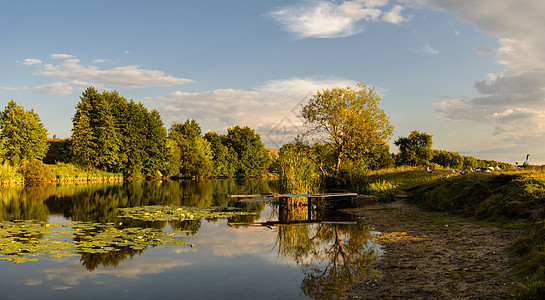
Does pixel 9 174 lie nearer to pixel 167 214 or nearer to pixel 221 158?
pixel 167 214

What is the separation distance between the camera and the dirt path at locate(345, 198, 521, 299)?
27.3ft

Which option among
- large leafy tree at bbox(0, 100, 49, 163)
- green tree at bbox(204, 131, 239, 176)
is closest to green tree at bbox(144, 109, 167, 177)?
large leafy tree at bbox(0, 100, 49, 163)

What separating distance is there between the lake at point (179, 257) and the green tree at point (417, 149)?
177 feet

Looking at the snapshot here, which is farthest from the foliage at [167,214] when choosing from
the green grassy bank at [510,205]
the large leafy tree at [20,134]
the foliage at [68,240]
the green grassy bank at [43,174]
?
the large leafy tree at [20,134]

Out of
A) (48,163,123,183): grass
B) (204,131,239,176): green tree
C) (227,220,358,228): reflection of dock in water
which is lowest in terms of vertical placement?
(227,220,358,228): reflection of dock in water

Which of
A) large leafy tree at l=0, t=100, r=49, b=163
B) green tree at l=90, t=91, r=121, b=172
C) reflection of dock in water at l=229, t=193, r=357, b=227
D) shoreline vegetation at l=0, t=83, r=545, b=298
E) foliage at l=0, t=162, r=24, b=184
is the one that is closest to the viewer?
shoreline vegetation at l=0, t=83, r=545, b=298

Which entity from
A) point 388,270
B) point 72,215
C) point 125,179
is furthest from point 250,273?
point 125,179

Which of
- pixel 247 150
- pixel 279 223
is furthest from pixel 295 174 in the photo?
pixel 247 150

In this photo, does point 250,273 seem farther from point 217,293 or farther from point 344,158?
point 344,158

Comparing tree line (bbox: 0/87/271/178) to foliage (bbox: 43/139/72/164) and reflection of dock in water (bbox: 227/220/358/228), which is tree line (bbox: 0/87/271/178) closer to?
foliage (bbox: 43/139/72/164)

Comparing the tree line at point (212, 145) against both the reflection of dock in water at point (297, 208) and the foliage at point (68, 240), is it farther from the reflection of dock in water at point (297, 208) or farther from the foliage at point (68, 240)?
the foliage at point (68, 240)

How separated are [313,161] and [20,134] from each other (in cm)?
5030

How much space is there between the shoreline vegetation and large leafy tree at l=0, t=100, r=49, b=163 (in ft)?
0.46

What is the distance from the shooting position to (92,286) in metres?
9.66
